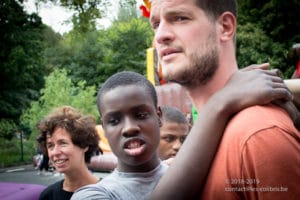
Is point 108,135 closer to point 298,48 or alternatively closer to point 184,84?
point 184,84

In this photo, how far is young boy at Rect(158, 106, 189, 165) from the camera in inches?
133

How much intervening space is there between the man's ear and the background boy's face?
1898 mm

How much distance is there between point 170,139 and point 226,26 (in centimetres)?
196

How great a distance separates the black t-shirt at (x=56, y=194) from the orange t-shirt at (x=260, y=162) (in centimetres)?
205

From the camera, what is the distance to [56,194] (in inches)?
123

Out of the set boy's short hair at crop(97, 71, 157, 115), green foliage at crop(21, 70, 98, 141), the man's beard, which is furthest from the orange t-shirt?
green foliage at crop(21, 70, 98, 141)

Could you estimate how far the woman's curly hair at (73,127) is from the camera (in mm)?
3324

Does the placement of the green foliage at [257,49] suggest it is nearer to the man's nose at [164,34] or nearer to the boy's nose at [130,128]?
the boy's nose at [130,128]

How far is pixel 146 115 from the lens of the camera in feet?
6.54

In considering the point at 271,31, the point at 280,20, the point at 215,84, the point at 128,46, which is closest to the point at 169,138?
the point at 215,84

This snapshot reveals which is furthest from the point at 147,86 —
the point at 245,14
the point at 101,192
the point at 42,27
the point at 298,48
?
the point at 42,27

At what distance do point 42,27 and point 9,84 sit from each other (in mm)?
3550

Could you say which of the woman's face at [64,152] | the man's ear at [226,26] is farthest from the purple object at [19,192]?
the man's ear at [226,26]

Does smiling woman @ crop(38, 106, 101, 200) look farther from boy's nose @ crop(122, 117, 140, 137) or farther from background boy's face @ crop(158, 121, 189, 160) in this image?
boy's nose @ crop(122, 117, 140, 137)
